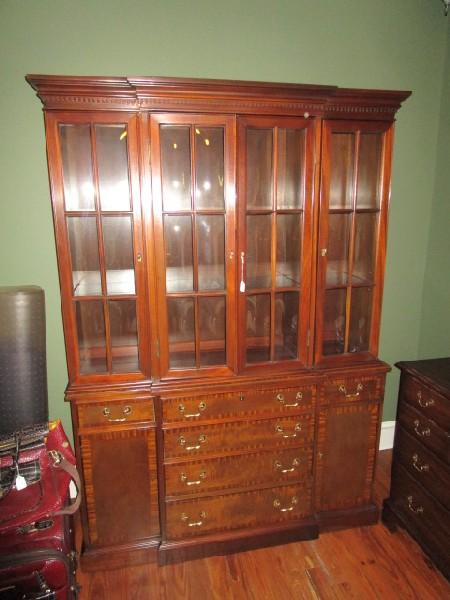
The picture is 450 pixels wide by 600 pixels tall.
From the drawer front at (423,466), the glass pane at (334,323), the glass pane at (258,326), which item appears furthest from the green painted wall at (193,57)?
the drawer front at (423,466)

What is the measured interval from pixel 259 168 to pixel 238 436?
124 centimetres

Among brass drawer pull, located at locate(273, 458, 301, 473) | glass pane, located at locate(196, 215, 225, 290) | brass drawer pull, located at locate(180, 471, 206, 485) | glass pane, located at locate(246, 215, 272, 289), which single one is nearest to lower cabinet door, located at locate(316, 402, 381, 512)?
brass drawer pull, located at locate(273, 458, 301, 473)

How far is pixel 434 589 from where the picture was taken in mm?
1759

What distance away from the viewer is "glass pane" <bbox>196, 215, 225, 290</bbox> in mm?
1772

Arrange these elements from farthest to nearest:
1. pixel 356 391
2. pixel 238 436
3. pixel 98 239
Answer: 1. pixel 356 391
2. pixel 238 436
3. pixel 98 239

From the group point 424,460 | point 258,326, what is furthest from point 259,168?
point 424,460

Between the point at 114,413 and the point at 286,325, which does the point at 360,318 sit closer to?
the point at 286,325

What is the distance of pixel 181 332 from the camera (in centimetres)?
187

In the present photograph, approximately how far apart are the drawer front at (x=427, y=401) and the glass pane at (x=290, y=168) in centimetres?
101

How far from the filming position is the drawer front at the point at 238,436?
5.92 ft

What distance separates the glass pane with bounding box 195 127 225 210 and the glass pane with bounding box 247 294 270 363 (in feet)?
1.61

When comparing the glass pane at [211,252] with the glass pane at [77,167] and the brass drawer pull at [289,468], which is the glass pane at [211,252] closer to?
the glass pane at [77,167]

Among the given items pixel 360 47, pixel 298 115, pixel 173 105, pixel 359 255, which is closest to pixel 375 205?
pixel 359 255

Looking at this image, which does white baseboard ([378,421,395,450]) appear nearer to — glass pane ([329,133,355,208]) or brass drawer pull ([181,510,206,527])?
brass drawer pull ([181,510,206,527])
